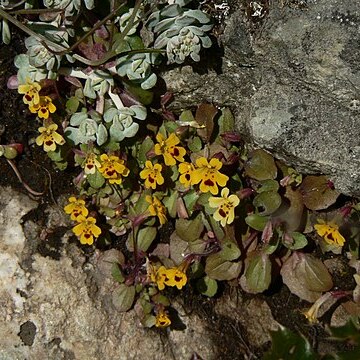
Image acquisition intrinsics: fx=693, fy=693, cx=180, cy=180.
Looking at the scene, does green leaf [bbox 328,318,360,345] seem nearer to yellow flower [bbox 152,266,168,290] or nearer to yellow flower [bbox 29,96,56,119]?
yellow flower [bbox 152,266,168,290]

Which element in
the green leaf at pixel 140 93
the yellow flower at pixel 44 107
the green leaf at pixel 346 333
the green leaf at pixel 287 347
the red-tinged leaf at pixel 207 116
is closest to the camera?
the green leaf at pixel 346 333

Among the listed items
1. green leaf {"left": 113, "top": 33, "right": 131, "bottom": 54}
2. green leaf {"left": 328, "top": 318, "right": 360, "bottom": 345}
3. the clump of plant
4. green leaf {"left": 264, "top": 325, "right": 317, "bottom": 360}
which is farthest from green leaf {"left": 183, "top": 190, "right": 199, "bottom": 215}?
green leaf {"left": 328, "top": 318, "right": 360, "bottom": 345}

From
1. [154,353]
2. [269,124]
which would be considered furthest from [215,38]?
[154,353]

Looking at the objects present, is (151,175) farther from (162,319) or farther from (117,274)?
(162,319)

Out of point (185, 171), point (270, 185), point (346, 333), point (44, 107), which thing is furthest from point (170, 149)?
point (346, 333)

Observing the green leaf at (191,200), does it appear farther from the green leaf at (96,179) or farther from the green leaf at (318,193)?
the green leaf at (318,193)

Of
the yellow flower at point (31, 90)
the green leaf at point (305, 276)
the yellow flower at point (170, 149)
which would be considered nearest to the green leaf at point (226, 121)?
the yellow flower at point (170, 149)
